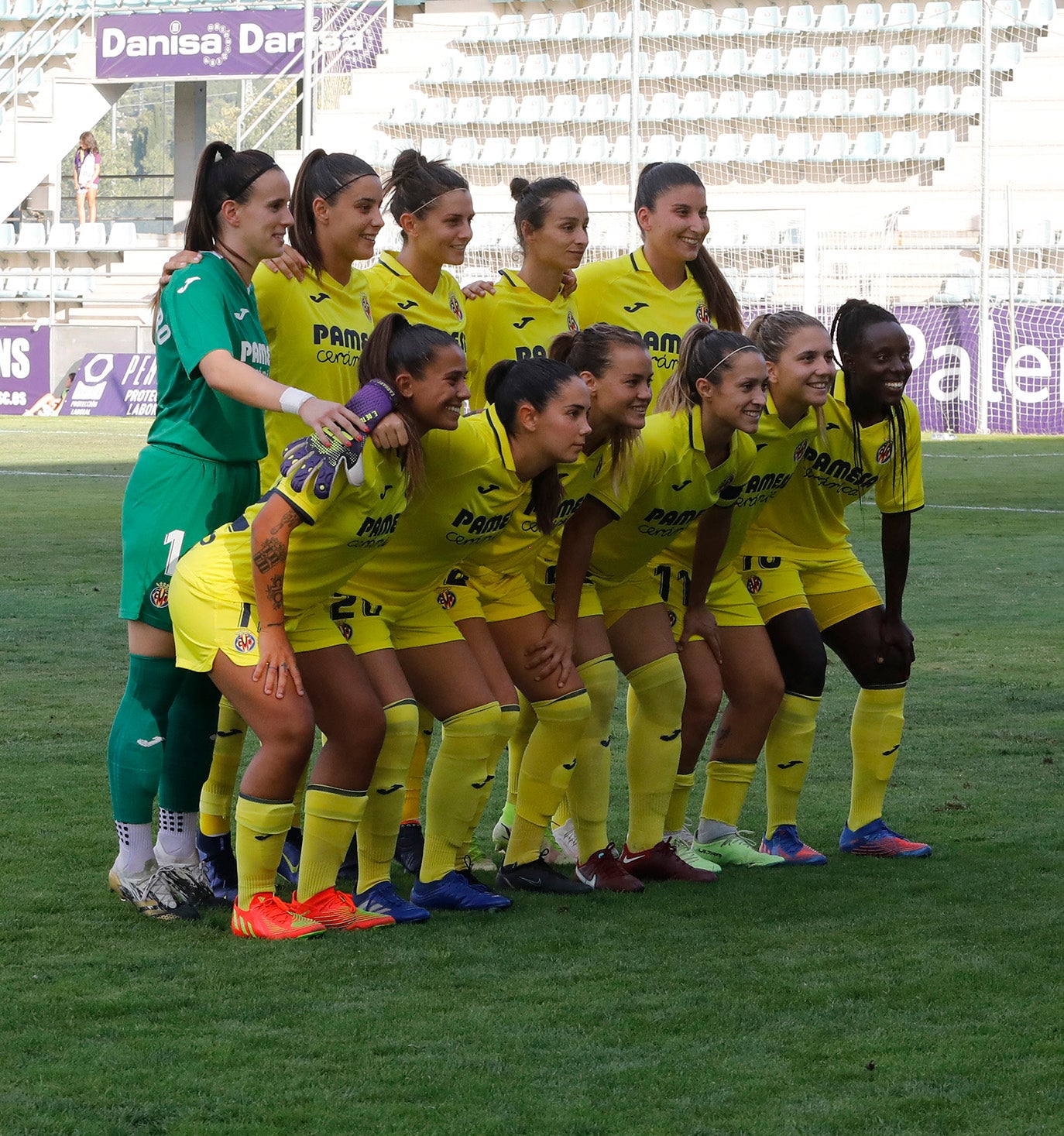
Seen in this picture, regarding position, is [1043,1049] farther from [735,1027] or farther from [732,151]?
[732,151]

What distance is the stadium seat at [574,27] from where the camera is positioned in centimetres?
3578

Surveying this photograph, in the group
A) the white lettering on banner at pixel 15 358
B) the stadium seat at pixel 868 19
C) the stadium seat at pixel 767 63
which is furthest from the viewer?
the stadium seat at pixel 767 63

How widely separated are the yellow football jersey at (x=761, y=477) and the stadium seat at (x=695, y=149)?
29.0m

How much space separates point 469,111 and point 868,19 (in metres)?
8.21

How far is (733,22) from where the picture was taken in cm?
3516

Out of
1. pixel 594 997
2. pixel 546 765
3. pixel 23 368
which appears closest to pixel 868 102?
pixel 23 368

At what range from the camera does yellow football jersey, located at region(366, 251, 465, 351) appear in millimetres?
5395

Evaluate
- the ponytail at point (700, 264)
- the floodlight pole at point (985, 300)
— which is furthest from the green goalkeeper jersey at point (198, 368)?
the floodlight pole at point (985, 300)

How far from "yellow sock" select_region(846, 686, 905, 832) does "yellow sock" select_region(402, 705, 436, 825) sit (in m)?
1.37

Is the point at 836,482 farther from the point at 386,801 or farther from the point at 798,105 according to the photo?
the point at 798,105

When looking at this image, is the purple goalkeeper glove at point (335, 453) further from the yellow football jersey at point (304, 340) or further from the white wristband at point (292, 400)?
the yellow football jersey at point (304, 340)

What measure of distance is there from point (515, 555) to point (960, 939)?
1.64 metres

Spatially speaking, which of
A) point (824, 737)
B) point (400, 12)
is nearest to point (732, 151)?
point (400, 12)

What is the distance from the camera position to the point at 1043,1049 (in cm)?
353
